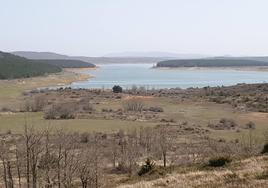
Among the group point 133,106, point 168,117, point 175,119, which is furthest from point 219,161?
point 133,106

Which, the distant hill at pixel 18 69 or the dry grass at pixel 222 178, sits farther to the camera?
the distant hill at pixel 18 69

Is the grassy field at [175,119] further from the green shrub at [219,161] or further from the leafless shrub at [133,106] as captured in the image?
the green shrub at [219,161]

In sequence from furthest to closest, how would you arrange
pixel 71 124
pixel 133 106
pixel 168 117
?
pixel 133 106
pixel 168 117
pixel 71 124

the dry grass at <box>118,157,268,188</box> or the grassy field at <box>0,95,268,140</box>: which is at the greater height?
the dry grass at <box>118,157,268,188</box>

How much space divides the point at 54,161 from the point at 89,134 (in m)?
17.5

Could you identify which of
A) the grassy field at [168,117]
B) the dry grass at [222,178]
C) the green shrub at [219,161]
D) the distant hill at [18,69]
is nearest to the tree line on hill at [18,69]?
the distant hill at [18,69]

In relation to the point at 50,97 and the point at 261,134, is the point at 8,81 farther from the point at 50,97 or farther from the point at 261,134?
the point at 261,134

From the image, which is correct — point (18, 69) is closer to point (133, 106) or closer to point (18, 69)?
point (18, 69)

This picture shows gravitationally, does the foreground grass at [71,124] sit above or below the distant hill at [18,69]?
above

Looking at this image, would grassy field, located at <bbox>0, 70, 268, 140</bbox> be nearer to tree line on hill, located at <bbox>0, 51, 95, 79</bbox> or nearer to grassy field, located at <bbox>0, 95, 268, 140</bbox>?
grassy field, located at <bbox>0, 95, 268, 140</bbox>

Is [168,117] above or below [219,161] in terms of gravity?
below

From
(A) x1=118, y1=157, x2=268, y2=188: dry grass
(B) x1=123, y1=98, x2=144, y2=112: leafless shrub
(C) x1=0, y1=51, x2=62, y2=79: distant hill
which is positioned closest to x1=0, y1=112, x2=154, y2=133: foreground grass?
(B) x1=123, y1=98, x2=144, y2=112: leafless shrub

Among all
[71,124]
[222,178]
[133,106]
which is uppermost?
[222,178]

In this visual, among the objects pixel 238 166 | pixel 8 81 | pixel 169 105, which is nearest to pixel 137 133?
pixel 238 166
